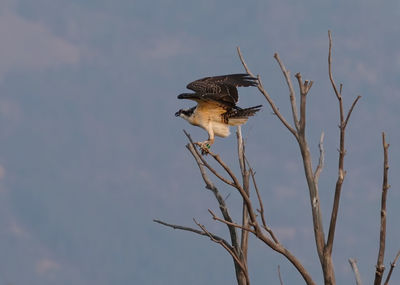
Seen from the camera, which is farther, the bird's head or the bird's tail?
the bird's head

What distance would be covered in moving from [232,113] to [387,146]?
3231 millimetres

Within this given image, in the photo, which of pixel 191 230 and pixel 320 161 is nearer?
pixel 320 161

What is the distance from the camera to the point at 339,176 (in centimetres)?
614

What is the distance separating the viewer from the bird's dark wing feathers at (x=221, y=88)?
27.0 feet

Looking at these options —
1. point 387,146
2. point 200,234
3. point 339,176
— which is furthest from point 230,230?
point 387,146

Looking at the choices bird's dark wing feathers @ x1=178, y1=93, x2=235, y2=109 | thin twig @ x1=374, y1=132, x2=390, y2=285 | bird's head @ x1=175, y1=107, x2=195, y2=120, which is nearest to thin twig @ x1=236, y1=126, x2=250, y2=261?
bird's dark wing feathers @ x1=178, y1=93, x2=235, y2=109

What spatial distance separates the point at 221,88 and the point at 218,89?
0.05m

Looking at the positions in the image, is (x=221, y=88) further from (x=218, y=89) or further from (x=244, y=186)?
(x=244, y=186)

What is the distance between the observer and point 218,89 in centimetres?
828

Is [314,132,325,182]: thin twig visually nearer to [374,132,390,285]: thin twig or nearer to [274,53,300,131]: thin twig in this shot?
[274,53,300,131]: thin twig

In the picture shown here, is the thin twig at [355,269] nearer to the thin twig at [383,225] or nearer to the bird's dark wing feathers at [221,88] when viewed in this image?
the thin twig at [383,225]

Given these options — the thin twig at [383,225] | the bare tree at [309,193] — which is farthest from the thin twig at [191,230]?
the thin twig at [383,225]

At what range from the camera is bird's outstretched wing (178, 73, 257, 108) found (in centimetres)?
822

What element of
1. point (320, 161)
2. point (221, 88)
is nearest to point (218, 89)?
point (221, 88)
